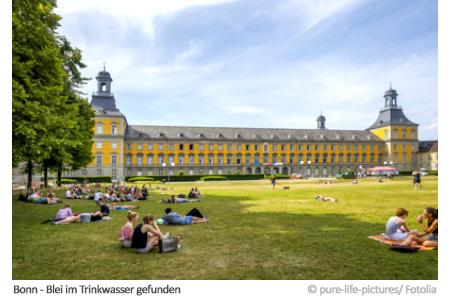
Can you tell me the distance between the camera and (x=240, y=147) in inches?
2899

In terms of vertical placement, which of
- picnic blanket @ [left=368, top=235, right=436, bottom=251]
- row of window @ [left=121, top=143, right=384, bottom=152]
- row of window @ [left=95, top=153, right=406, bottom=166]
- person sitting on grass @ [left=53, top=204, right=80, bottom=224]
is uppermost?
row of window @ [left=121, top=143, right=384, bottom=152]

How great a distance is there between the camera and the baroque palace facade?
60125mm

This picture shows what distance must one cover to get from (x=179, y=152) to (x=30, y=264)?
6404cm

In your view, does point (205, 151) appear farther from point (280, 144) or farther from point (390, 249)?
point (390, 249)

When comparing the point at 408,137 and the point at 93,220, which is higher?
the point at 408,137

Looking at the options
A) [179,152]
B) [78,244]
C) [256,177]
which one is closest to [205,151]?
[179,152]

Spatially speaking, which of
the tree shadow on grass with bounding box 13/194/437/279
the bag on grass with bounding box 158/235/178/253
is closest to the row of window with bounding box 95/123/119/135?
the tree shadow on grass with bounding box 13/194/437/279

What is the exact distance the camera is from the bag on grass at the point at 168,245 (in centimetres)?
635

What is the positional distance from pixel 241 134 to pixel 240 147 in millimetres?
3948

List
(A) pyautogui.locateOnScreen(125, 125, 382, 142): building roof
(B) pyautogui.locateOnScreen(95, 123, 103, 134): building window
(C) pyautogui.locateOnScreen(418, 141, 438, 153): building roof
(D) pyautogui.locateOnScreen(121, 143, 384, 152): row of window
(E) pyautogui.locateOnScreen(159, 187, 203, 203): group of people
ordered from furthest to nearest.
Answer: (C) pyautogui.locateOnScreen(418, 141, 438, 153): building roof < (A) pyautogui.locateOnScreen(125, 125, 382, 142): building roof < (D) pyautogui.locateOnScreen(121, 143, 384, 152): row of window < (B) pyautogui.locateOnScreen(95, 123, 103, 134): building window < (E) pyautogui.locateOnScreen(159, 187, 203, 203): group of people

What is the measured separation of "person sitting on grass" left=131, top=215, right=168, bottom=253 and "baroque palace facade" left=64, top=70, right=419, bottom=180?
53.9 m

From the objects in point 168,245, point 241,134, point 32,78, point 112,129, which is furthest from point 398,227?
point 241,134

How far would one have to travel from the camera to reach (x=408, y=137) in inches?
3142

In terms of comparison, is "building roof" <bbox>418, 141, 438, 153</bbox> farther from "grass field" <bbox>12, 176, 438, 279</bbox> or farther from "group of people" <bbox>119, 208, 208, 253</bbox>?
"group of people" <bbox>119, 208, 208, 253</bbox>
